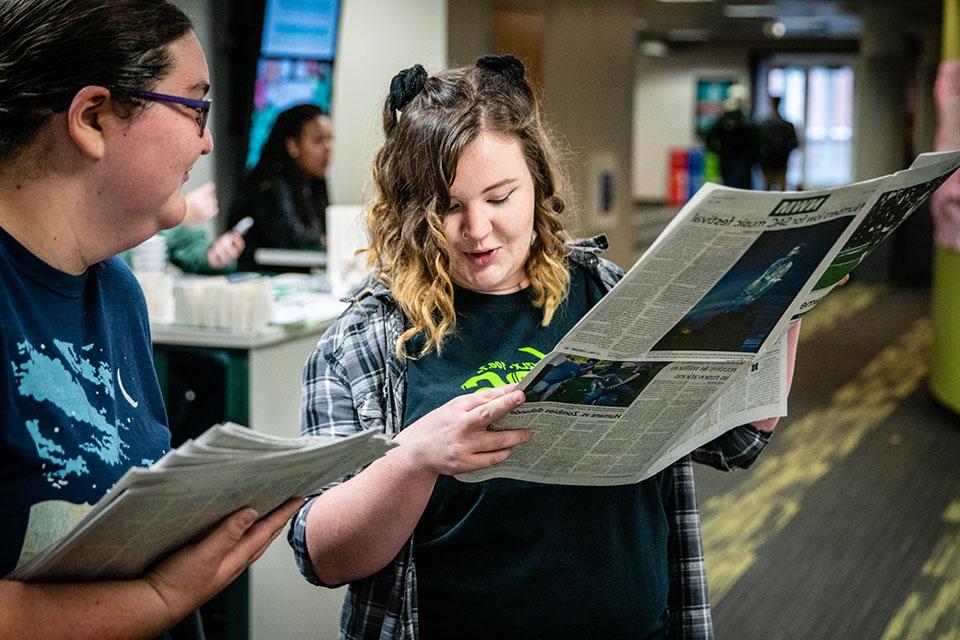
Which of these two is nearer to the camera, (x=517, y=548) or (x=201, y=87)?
(x=201, y=87)

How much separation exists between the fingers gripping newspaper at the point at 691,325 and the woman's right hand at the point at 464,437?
0.02m

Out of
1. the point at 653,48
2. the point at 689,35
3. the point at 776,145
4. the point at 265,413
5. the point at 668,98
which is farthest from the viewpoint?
the point at 668,98

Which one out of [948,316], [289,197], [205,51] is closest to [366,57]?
[205,51]

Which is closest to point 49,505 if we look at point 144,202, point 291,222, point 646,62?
point 144,202

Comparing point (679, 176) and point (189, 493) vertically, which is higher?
point (679, 176)

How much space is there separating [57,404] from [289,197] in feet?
13.2

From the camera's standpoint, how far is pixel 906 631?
365 cm

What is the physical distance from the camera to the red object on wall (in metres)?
21.3

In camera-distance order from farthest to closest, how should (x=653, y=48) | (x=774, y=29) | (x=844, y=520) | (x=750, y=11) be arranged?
1. (x=653, y=48)
2. (x=774, y=29)
3. (x=750, y=11)
4. (x=844, y=520)

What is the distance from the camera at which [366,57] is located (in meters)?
5.86

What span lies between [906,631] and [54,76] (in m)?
3.35

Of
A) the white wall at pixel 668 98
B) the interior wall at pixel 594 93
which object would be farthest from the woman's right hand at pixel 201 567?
the white wall at pixel 668 98

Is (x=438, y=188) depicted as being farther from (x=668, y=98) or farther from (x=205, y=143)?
(x=668, y=98)

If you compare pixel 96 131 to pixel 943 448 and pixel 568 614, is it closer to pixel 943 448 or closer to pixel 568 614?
pixel 568 614
